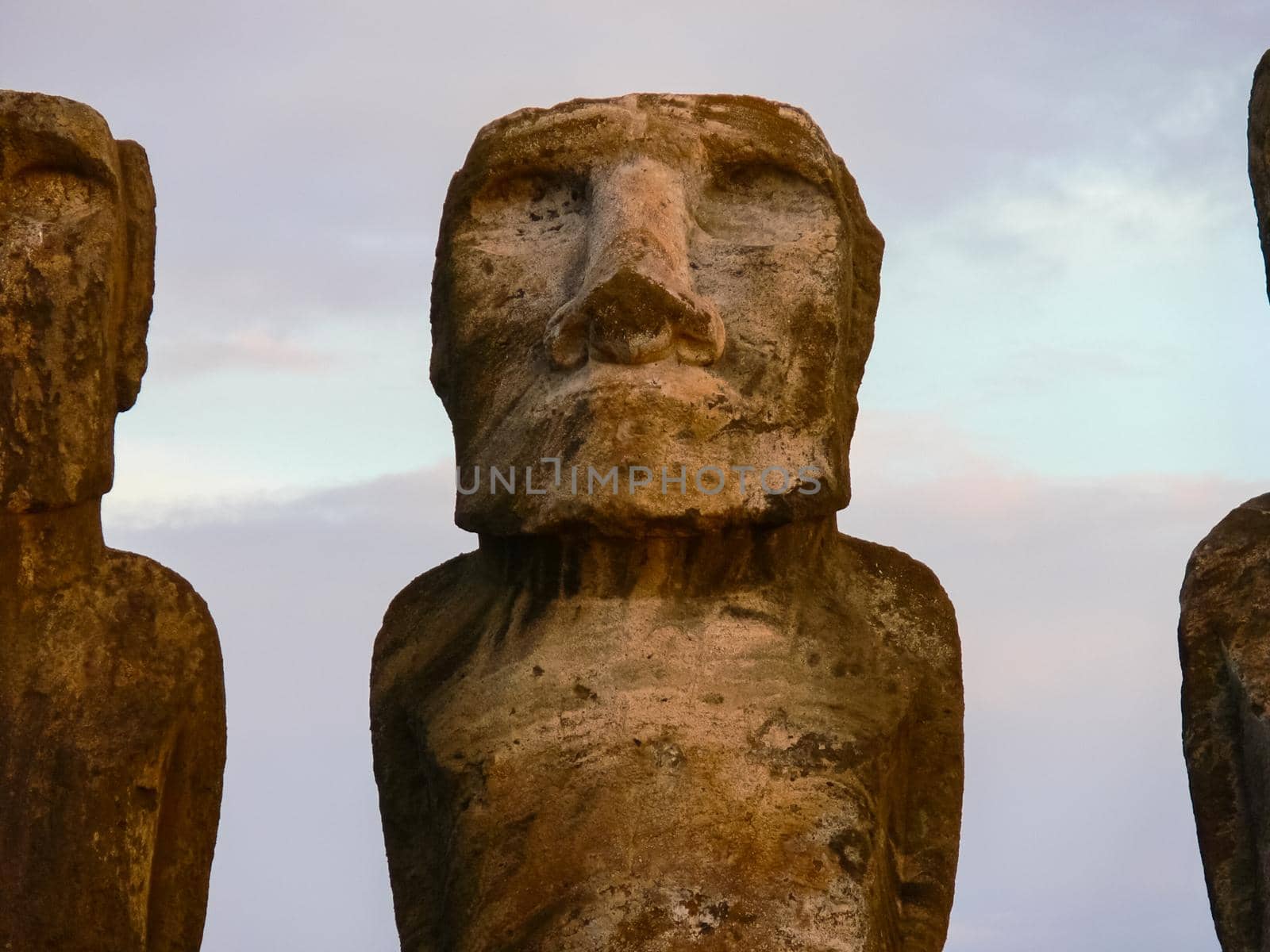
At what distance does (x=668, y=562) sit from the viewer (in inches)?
271

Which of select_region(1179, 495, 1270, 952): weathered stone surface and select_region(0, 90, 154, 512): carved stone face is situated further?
select_region(0, 90, 154, 512): carved stone face

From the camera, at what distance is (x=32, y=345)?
22.4ft

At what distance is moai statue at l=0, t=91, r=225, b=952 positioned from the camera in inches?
266

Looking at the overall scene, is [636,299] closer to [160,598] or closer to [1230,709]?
[160,598]

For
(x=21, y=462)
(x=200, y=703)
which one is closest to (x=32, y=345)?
(x=21, y=462)

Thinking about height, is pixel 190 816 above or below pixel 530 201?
below

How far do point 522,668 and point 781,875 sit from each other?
69cm

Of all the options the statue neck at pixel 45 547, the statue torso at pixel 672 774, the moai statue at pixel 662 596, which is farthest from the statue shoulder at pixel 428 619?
the statue neck at pixel 45 547

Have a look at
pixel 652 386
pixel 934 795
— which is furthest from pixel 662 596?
pixel 934 795

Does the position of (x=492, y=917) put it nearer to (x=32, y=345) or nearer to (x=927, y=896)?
(x=927, y=896)

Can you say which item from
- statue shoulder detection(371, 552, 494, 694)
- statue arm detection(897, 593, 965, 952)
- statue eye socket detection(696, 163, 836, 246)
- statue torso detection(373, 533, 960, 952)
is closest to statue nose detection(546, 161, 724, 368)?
statue eye socket detection(696, 163, 836, 246)

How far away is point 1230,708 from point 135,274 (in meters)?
2.38

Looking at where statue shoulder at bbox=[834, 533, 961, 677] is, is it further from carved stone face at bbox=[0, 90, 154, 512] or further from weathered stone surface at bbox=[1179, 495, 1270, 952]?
carved stone face at bbox=[0, 90, 154, 512]

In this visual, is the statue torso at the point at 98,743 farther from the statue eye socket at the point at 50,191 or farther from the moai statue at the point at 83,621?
the statue eye socket at the point at 50,191
